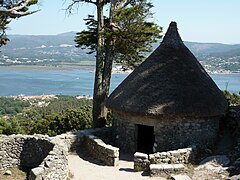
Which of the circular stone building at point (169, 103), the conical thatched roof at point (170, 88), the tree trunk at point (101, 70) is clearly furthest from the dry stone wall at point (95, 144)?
the tree trunk at point (101, 70)

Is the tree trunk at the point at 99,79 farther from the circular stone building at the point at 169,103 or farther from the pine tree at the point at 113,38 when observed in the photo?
the circular stone building at the point at 169,103

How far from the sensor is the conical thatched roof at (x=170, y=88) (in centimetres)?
1149

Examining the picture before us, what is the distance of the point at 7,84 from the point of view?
14175cm

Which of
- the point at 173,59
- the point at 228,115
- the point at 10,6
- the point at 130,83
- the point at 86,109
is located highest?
the point at 10,6

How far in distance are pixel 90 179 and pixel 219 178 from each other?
3.71 metres

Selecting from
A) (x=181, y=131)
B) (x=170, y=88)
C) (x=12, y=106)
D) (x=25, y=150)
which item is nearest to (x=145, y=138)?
(x=181, y=131)

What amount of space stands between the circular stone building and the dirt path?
1500 mm

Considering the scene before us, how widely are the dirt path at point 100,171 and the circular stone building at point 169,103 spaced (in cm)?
150

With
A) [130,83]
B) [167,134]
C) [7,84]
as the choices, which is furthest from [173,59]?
[7,84]

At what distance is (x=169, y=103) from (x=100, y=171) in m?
3.23

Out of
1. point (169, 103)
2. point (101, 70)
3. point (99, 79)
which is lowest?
point (169, 103)

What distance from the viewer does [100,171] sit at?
35.6 ft

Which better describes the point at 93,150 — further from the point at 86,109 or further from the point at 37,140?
the point at 86,109

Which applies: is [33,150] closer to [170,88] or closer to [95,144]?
[95,144]
